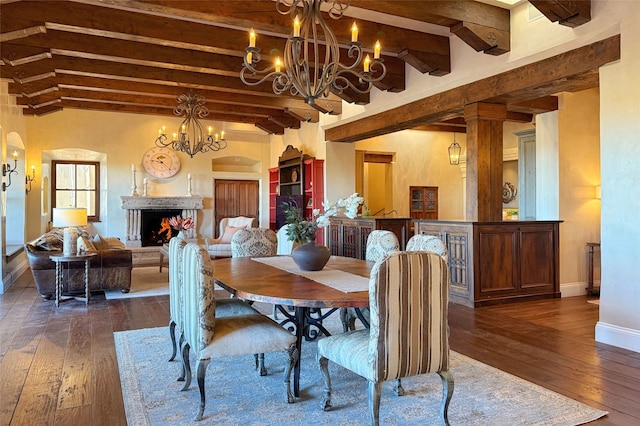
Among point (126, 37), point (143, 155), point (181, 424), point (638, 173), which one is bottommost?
point (181, 424)


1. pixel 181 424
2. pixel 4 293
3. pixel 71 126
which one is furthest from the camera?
pixel 71 126

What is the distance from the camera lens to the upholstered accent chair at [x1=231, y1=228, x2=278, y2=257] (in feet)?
14.3

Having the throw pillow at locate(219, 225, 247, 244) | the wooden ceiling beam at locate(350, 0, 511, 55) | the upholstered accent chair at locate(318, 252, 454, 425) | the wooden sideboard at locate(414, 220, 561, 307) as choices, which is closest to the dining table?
the upholstered accent chair at locate(318, 252, 454, 425)

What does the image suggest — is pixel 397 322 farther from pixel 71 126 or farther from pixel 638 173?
pixel 71 126

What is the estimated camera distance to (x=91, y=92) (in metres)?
7.87

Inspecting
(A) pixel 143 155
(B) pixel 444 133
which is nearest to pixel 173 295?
(A) pixel 143 155

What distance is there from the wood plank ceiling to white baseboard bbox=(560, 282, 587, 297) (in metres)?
2.29

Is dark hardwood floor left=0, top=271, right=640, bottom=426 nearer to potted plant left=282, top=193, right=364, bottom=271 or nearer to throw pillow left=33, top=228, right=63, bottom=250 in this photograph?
throw pillow left=33, top=228, right=63, bottom=250

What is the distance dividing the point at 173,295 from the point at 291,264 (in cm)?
97

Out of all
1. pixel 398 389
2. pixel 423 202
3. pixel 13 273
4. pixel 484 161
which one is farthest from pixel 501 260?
pixel 13 273

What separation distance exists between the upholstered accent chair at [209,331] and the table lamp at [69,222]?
327 centimetres

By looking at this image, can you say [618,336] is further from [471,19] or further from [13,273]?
[13,273]

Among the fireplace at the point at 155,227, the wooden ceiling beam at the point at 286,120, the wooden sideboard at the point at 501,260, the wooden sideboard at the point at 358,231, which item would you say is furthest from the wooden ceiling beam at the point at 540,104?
the fireplace at the point at 155,227

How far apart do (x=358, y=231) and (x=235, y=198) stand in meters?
4.43
